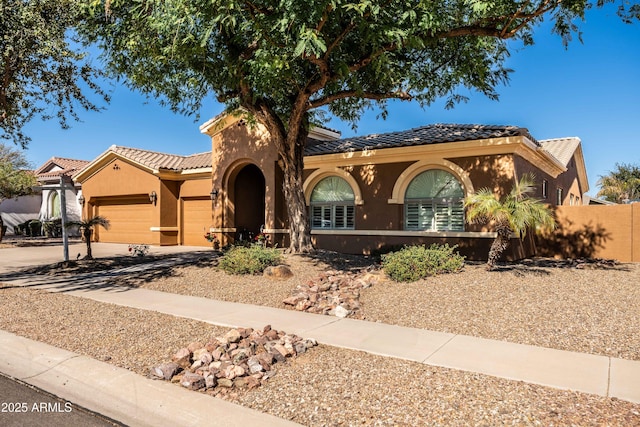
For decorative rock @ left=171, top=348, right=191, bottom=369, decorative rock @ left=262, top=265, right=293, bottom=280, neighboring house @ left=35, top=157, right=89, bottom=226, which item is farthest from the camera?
neighboring house @ left=35, top=157, right=89, bottom=226

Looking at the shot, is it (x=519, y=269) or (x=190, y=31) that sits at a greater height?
(x=190, y=31)

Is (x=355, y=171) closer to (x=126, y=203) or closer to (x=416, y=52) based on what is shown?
(x=416, y=52)

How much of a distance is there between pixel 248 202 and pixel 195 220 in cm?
313

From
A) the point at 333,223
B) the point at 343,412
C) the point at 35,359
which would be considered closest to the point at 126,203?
the point at 333,223

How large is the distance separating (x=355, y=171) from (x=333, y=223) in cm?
234

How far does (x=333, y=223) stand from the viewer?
17.5 meters

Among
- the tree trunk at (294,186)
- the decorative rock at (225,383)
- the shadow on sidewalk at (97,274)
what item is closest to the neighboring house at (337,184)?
the tree trunk at (294,186)

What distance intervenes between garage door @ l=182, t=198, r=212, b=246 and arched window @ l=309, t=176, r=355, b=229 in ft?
21.0

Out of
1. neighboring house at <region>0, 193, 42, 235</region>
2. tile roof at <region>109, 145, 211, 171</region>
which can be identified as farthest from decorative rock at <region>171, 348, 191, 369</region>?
neighboring house at <region>0, 193, 42, 235</region>

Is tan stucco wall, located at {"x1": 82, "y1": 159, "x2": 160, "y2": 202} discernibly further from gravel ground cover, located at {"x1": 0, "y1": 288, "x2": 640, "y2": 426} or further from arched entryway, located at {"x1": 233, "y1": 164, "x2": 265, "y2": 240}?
gravel ground cover, located at {"x1": 0, "y1": 288, "x2": 640, "y2": 426}

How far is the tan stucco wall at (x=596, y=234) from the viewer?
14305 millimetres

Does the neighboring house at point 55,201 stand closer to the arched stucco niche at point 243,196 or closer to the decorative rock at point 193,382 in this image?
the arched stucco niche at point 243,196

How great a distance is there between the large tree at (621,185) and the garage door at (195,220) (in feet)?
114

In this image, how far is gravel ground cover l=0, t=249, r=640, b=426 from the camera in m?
4.16
